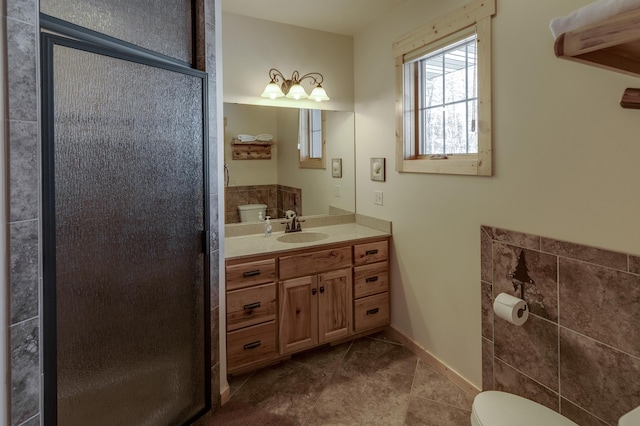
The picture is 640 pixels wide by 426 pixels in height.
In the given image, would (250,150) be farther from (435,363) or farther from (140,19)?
(435,363)

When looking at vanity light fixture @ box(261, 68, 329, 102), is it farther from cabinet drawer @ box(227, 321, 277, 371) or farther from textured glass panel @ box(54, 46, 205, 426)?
cabinet drawer @ box(227, 321, 277, 371)

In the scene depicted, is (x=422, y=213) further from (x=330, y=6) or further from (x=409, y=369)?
(x=330, y=6)

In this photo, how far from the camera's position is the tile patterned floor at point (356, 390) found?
79.5 inches

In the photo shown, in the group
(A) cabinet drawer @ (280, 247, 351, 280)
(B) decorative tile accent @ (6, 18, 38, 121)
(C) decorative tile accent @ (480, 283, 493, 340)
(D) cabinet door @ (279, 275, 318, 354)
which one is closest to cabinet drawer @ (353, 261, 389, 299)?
(A) cabinet drawer @ (280, 247, 351, 280)

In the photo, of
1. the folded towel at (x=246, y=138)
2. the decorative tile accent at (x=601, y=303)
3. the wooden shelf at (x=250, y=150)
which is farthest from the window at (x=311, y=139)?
the decorative tile accent at (x=601, y=303)

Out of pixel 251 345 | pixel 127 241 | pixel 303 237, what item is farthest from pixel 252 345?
pixel 127 241

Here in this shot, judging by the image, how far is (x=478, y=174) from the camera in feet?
6.64

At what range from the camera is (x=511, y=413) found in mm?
1450

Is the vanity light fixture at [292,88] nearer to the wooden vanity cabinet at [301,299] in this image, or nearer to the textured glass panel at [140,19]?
the textured glass panel at [140,19]

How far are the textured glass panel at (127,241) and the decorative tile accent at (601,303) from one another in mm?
1751

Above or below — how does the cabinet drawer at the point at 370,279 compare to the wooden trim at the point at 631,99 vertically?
below

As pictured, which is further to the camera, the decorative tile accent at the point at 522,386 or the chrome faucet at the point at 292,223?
the chrome faucet at the point at 292,223

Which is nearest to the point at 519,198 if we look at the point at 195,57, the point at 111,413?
the point at 195,57

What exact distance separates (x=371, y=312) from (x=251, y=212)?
1.23 meters
